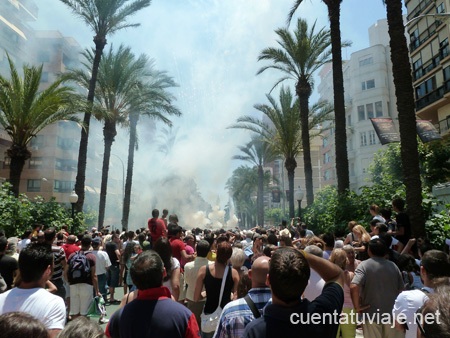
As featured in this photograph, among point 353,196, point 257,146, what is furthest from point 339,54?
point 257,146

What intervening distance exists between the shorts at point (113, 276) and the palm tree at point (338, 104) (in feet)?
29.1

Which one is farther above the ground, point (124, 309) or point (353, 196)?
point (353, 196)

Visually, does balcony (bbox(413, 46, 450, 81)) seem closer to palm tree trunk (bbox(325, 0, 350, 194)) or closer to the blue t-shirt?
palm tree trunk (bbox(325, 0, 350, 194))

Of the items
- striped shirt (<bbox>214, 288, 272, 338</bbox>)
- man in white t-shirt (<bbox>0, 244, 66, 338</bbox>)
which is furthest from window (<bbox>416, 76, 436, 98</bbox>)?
man in white t-shirt (<bbox>0, 244, 66, 338</bbox>)

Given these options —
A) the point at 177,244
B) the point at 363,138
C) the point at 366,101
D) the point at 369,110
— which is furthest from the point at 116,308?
the point at 366,101

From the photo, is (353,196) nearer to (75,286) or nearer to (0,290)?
(75,286)

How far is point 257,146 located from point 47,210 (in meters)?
29.6

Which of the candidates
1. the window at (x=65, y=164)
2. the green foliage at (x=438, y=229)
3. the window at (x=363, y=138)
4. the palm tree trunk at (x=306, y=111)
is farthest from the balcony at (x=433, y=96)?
the window at (x=65, y=164)

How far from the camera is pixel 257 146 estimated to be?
43188 mm

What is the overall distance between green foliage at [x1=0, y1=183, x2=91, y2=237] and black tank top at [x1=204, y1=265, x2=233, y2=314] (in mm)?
11806

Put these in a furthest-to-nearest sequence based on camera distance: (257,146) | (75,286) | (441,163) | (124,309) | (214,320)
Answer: (257,146)
(441,163)
(75,286)
(214,320)
(124,309)

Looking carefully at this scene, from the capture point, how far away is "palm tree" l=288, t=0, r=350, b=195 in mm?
14727

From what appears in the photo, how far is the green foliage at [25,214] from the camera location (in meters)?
13.9

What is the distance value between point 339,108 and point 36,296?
553 inches
